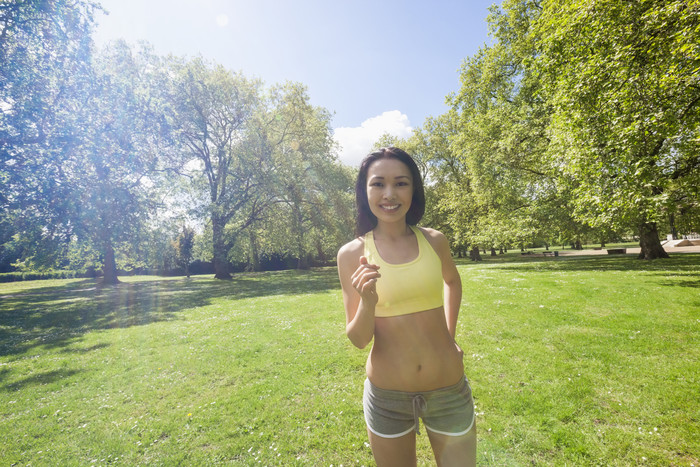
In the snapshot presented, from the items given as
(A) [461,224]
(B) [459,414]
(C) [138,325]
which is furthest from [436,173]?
(B) [459,414]

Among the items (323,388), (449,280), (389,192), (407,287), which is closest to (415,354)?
(407,287)

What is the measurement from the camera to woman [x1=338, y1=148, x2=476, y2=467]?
85.9 inches

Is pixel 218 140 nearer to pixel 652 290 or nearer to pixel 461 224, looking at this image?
→ pixel 461 224

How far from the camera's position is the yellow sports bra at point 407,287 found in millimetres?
2295

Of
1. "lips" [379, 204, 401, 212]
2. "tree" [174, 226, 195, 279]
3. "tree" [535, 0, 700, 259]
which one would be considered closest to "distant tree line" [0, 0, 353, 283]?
"tree" [174, 226, 195, 279]

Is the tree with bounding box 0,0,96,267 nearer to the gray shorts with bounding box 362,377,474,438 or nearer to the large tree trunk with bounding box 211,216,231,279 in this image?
the large tree trunk with bounding box 211,216,231,279

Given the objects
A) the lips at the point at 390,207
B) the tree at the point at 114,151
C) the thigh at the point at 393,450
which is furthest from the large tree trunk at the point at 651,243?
the tree at the point at 114,151

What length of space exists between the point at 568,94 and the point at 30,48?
3308 centimetres

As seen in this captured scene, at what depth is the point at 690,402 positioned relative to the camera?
4.94 metres

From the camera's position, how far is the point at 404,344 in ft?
7.65

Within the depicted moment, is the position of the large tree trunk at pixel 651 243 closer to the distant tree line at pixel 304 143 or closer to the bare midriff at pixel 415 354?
the distant tree line at pixel 304 143

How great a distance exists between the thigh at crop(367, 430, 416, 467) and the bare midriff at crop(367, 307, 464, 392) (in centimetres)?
38

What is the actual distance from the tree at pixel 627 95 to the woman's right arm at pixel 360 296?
41.2 feet

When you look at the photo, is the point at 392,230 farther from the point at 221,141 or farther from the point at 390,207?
the point at 221,141
